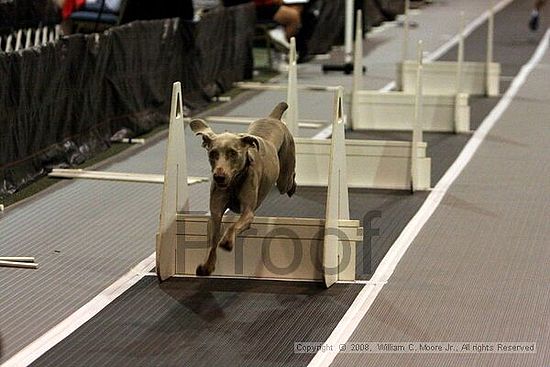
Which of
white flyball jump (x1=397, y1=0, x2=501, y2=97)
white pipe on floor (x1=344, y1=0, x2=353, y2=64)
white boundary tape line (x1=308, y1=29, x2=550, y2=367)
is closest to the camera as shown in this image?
white boundary tape line (x1=308, y1=29, x2=550, y2=367)

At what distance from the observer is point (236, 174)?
5293mm

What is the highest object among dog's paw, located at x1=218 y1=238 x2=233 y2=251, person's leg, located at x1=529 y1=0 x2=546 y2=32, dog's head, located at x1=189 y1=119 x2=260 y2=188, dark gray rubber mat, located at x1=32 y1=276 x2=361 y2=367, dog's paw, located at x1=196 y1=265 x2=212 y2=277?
dog's head, located at x1=189 y1=119 x2=260 y2=188

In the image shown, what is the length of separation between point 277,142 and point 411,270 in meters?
0.92

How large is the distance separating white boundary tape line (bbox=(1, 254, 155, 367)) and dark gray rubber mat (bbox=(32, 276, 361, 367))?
0.12 ft

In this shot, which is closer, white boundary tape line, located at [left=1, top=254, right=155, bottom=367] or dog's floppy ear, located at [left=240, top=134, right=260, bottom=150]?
white boundary tape line, located at [left=1, top=254, right=155, bottom=367]

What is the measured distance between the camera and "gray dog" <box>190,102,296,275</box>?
5230 millimetres

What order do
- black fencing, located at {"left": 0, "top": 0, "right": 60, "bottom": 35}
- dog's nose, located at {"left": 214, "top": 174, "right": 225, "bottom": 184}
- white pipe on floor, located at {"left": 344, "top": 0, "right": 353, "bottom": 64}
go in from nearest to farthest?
dog's nose, located at {"left": 214, "top": 174, "right": 225, "bottom": 184}
black fencing, located at {"left": 0, "top": 0, "right": 60, "bottom": 35}
white pipe on floor, located at {"left": 344, "top": 0, "right": 353, "bottom": 64}

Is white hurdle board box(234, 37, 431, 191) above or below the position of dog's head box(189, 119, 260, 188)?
below

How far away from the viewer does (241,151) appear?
5.27 meters

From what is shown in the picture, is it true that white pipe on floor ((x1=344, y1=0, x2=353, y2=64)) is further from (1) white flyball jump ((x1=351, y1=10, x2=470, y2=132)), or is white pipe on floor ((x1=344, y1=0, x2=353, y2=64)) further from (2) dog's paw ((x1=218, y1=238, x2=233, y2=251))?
(2) dog's paw ((x1=218, y1=238, x2=233, y2=251))

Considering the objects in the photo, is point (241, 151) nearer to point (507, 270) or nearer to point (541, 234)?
point (507, 270)

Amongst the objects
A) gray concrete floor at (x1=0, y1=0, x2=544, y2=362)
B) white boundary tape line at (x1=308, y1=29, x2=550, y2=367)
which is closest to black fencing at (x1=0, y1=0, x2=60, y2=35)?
gray concrete floor at (x1=0, y1=0, x2=544, y2=362)

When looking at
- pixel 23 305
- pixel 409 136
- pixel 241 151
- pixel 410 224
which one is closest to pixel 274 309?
pixel 241 151

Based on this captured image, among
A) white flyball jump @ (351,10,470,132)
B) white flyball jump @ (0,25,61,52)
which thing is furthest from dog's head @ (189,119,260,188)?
white flyball jump @ (0,25,61,52)
